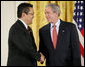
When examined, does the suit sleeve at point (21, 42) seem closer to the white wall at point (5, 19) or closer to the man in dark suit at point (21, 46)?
the man in dark suit at point (21, 46)

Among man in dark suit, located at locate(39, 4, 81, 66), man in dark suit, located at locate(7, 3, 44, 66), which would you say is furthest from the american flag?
man in dark suit, located at locate(7, 3, 44, 66)

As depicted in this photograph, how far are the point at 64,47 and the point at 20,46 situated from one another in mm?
616

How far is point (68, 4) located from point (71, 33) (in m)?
1.15

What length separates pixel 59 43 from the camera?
293 cm

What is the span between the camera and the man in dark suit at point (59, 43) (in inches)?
113

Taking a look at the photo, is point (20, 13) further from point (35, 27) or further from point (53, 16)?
point (35, 27)

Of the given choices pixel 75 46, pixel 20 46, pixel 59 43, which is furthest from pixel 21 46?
pixel 75 46

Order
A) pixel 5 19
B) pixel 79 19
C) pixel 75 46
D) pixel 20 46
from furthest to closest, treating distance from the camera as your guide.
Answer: pixel 5 19, pixel 79 19, pixel 75 46, pixel 20 46

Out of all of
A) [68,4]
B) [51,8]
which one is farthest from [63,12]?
[51,8]

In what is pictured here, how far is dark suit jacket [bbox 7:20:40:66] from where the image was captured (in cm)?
273

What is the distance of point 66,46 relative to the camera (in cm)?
290

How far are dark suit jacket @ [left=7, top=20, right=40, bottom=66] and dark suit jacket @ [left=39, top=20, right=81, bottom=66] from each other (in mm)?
289

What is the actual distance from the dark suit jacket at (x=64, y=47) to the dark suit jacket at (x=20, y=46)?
11.4 inches

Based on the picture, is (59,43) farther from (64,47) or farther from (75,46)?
(75,46)
